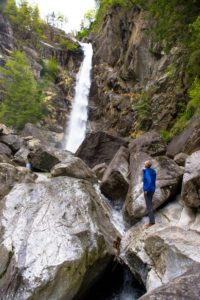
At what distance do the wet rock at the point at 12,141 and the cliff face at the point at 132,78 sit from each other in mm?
8785

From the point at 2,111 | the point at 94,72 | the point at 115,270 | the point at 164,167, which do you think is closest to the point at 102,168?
the point at 164,167

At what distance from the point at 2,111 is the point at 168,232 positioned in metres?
30.8

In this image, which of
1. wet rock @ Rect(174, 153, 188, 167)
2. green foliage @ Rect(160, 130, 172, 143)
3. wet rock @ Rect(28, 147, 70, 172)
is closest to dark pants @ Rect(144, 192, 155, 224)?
wet rock @ Rect(174, 153, 188, 167)

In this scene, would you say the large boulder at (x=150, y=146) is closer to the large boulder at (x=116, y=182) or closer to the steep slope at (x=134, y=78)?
the large boulder at (x=116, y=182)

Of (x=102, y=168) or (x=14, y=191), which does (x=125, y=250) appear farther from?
(x=102, y=168)

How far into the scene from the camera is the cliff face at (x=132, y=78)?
894 inches

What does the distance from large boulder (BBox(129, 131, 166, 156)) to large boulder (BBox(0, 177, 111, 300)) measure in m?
5.80

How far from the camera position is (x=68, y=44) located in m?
54.3

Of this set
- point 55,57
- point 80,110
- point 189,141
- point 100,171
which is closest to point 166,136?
point 100,171

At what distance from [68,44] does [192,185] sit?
4868 cm

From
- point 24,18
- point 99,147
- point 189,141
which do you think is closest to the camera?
point 189,141

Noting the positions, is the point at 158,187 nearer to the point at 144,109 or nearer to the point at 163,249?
the point at 163,249

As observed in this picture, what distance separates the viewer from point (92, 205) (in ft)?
32.8

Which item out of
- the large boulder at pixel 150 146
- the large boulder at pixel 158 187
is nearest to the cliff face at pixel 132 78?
the large boulder at pixel 150 146
